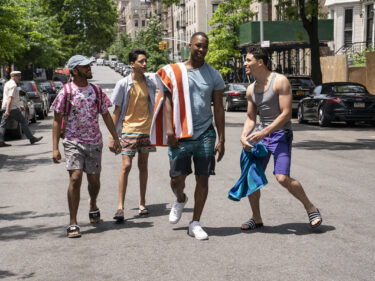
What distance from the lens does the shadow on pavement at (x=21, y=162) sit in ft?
39.5

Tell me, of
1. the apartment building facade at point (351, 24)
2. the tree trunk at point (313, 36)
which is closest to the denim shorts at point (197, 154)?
the tree trunk at point (313, 36)

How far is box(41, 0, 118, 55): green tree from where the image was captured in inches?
2601

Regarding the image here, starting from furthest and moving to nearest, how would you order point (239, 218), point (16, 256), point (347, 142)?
point (347, 142), point (239, 218), point (16, 256)

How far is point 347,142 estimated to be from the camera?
15234 millimetres

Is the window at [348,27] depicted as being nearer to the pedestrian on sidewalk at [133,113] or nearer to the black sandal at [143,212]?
the pedestrian on sidewalk at [133,113]

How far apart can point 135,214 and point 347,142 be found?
30.3 ft

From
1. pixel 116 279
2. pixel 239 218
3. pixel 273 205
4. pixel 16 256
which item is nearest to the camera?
pixel 116 279

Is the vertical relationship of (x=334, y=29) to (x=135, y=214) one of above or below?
above

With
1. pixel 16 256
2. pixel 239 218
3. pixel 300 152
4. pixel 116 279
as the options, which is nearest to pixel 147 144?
pixel 239 218

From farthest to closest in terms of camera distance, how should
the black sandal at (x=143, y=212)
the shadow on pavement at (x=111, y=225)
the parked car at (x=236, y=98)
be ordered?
the parked car at (x=236, y=98), the black sandal at (x=143, y=212), the shadow on pavement at (x=111, y=225)

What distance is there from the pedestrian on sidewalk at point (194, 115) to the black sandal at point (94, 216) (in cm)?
117

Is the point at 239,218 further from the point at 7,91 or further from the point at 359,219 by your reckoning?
the point at 7,91

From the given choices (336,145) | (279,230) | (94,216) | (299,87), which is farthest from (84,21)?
(279,230)

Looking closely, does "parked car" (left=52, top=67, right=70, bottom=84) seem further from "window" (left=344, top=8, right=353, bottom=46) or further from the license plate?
the license plate
